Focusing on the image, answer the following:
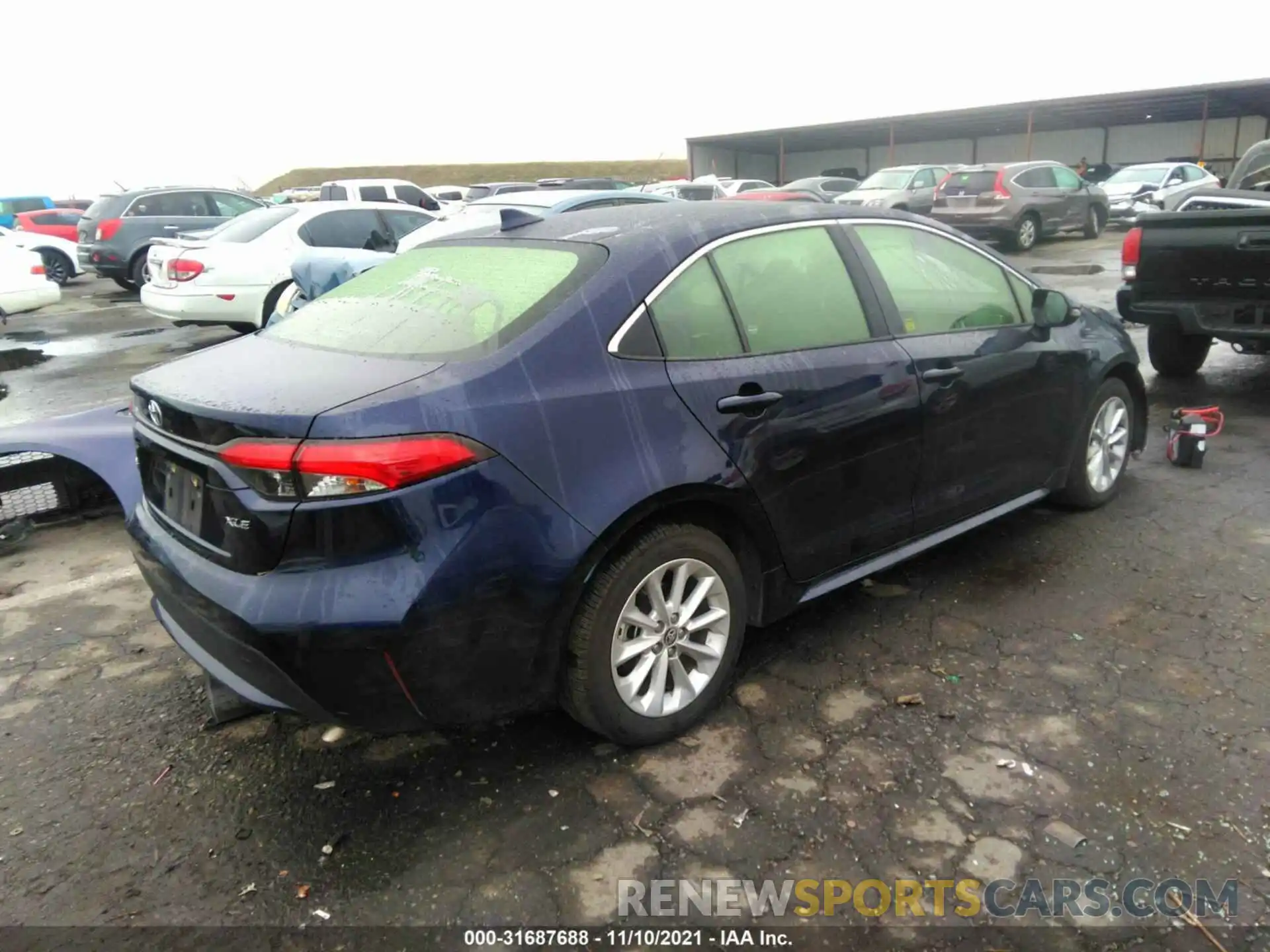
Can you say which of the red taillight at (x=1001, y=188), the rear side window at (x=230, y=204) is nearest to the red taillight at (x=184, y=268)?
the rear side window at (x=230, y=204)

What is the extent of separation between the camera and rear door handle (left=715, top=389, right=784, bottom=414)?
278cm

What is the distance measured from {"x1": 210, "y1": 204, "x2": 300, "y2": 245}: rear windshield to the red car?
1533 centimetres

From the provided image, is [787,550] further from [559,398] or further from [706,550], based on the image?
[559,398]

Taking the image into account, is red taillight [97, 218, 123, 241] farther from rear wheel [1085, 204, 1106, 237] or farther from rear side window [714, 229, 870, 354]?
rear wheel [1085, 204, 1106, 237]

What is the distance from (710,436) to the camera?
9.00ft

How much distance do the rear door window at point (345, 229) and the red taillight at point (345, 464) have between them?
325 inches

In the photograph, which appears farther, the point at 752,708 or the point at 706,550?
the point at 752,708

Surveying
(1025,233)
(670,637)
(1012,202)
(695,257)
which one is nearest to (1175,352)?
(695,257)

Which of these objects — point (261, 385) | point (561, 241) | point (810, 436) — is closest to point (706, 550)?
point (810, 436)

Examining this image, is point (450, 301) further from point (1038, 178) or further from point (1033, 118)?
point (1033, 118)

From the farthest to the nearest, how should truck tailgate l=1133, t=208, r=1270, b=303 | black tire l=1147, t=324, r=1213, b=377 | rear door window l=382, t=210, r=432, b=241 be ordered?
rear door window l=382, t=210, r=432, b=241
black tire l=1147, t=324, r=1213, b=377
truck tailgate l=1133, t=208, r=1270, b=303

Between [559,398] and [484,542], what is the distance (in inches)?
17.9

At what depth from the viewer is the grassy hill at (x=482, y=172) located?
6550 centimetres

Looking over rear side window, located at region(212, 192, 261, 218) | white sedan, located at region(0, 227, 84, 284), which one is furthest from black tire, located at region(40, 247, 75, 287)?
rear side window, located at region(212, 192, 261, 218)
